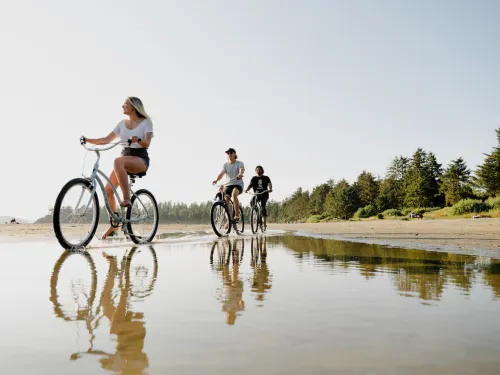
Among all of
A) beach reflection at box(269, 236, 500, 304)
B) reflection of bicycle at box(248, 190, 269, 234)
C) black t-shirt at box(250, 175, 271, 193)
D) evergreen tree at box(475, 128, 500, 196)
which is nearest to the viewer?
beach reflection at box(269, 236, 500, 304)

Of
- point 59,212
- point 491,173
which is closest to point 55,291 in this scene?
point 59,212

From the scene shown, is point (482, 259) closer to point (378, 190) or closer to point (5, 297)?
point (5, 297)

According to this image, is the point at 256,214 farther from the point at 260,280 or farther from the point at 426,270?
the point at 260,280

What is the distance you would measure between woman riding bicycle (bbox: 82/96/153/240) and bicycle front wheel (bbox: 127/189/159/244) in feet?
1.47

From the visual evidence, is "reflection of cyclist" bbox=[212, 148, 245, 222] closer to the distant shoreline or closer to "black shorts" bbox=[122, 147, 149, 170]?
the distant shoreline

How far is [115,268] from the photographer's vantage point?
3744 millimetres

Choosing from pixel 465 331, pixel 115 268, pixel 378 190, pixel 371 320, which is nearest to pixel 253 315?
pixel 371 320

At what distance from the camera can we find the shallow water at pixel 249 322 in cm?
133

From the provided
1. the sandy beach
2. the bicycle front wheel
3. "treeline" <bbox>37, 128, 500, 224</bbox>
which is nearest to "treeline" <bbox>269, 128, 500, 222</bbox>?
"treeline" <bbox>37, 128, 500, 224</bbox>

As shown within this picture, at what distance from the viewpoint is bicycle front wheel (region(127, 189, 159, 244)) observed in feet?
22.5

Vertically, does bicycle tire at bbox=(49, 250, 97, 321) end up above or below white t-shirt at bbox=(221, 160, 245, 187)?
below

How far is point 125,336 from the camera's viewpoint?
5.30 ft

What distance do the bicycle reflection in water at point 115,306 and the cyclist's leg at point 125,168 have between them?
2362 mm

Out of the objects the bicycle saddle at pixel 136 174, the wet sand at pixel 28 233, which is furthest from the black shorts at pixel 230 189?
the bicycle saddle at pixel 136 174
